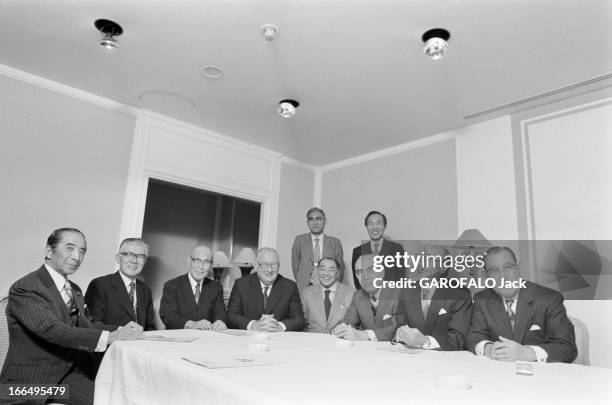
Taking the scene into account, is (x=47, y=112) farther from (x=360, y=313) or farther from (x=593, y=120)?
(x=593, y=120)

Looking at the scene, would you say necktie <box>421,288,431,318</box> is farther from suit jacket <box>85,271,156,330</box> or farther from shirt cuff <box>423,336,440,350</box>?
suit jacket <box>85,271,156,330</box>

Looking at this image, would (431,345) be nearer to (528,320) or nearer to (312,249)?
(528,320)

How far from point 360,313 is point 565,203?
6.46 feet

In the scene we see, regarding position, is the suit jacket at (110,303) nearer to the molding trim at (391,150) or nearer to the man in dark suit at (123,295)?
the man in dark suit at (123,295)

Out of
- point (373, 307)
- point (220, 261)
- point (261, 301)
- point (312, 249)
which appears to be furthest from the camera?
point (220, 261)

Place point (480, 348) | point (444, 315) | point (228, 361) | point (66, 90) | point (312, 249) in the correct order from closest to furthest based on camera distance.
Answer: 1. point (228, 361)
2. point (480, 348)
3. point (444, 315)
4. point (66, 90)
5. point (312, 249)

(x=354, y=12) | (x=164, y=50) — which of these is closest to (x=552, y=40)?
(x=354, y=12)

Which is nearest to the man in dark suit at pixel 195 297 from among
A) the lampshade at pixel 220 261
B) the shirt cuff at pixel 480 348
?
the shirt cuff at pixel 480 348

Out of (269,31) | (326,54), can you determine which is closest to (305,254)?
(326,54)

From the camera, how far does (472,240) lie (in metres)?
3.97

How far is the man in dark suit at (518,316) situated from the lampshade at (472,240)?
5.61ft

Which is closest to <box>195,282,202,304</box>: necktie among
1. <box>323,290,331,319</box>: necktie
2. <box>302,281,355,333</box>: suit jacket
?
<box>302,281,355,333</box>: suit jacket

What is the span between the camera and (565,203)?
134 inches

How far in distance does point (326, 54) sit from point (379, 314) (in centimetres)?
180
